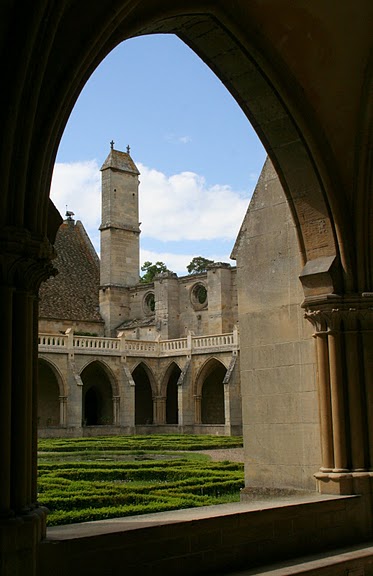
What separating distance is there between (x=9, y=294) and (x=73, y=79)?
3.98 ft

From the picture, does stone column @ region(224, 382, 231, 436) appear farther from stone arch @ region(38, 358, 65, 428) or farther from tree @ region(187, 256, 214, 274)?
tree @ region(187, 256, 214, 274)

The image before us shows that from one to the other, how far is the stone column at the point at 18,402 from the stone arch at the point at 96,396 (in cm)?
2987

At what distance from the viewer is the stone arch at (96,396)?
34031 millimetres

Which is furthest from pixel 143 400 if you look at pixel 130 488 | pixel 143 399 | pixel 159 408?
pixel 130 488

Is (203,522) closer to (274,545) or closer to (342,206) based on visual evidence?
(274,545)

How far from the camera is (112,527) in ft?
13.8

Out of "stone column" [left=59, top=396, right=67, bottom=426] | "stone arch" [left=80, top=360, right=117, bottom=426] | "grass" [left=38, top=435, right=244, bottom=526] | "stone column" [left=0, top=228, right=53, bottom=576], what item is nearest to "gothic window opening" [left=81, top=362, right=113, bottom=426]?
"stone arch" [left=80, top=360, right=117, bottom=426]

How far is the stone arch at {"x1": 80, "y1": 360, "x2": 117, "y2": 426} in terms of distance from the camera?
112 ft

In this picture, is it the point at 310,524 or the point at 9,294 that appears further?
the point at 310,524

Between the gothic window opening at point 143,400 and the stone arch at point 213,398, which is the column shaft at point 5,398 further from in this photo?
the gothic window opening at point 143,400

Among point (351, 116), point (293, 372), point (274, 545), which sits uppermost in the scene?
point (351, 116)

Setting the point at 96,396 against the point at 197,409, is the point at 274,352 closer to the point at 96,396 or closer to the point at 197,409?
the point at 197,409

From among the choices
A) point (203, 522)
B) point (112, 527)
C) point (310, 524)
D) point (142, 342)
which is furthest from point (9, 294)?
point (142, 342)

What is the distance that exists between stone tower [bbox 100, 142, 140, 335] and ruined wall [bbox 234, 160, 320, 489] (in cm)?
3194
